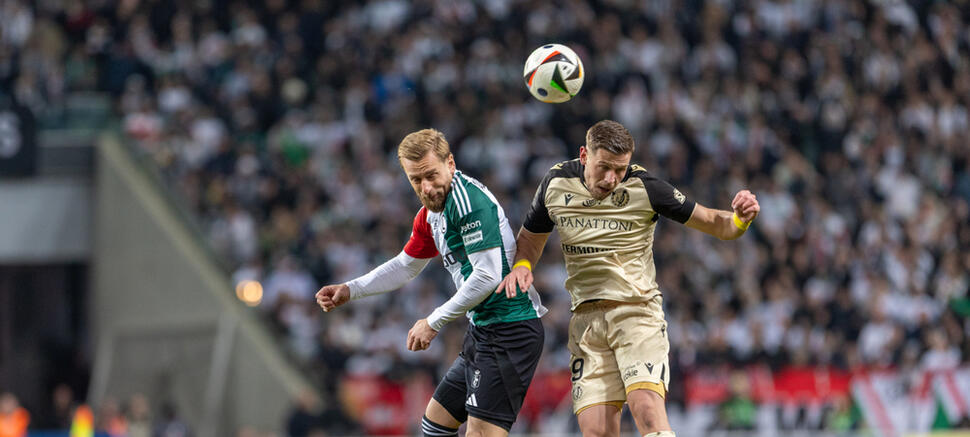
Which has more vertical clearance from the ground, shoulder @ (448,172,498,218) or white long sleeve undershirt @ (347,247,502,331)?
shoulder @ (448,172,498,218)

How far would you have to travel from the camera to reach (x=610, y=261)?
843cm

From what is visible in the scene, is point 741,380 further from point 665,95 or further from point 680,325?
point 665,95

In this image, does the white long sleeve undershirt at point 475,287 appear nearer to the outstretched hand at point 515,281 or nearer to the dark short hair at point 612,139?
the outstretched hand at point 515,281

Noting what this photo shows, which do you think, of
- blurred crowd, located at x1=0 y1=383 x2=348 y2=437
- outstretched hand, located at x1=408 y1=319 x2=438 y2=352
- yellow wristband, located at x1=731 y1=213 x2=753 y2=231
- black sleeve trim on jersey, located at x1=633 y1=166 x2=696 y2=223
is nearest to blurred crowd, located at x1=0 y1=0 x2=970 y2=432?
blurred crowd, located at x1=0 y1=383 x2=348 y2=437

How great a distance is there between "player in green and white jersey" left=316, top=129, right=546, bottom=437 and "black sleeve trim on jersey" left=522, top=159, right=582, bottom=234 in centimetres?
25

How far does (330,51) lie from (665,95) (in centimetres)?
608

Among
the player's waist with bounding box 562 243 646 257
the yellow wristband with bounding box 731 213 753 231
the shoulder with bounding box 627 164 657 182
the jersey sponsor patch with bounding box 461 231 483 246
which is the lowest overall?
the player's waist with bounding box 562 243 646 257

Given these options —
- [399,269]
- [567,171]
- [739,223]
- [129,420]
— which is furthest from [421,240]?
[129,420]

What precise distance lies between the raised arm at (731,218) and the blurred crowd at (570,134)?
35.4ft

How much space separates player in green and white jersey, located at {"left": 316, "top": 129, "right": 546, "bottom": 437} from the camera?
7922mm

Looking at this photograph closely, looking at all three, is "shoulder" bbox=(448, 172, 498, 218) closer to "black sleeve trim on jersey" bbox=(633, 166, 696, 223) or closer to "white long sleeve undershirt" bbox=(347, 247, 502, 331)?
"white long sleeve undershirt" bbox=(347, 247, 502, 331)

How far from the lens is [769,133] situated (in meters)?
23.0

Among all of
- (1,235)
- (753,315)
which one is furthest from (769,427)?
(1,235)

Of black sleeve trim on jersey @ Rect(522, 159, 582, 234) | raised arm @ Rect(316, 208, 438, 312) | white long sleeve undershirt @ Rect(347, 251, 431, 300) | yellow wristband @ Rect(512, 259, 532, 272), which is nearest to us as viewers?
yellow wristband @ Rect(512, 259, 532, 272)
